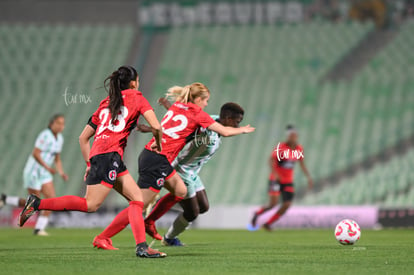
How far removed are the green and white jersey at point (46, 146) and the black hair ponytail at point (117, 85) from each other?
582 cm

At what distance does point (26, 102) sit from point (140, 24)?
17.9ft

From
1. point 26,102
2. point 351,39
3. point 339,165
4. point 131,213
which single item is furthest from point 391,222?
point 26,102

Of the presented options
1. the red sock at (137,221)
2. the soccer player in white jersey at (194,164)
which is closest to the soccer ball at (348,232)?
the soccer player in white jersey at (194,164)

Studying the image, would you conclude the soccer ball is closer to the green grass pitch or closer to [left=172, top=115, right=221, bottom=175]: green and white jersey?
the green grass pitch

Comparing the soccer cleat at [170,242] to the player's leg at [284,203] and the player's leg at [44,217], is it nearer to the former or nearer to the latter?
the player's leg at [44,217]

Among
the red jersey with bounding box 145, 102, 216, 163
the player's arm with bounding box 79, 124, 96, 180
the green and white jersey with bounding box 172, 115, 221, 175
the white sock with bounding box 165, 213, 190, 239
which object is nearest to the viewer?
the player's arm with bounding box 79, 124, 96, 180

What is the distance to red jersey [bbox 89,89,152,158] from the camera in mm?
7246

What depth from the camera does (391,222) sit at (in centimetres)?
1625

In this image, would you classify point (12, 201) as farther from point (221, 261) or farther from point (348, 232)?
point (221, 261)

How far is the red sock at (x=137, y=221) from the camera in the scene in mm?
7023

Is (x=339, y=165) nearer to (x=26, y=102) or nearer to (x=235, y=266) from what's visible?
(x=26, y=102)

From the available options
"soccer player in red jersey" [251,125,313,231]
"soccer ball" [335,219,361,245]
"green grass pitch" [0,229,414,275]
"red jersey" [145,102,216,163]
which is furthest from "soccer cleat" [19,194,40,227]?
"soccer player in red jersey" [251,125,313,231]

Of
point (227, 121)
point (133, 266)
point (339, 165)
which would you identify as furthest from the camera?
point (339, 165)

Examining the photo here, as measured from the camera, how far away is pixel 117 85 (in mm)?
7320
